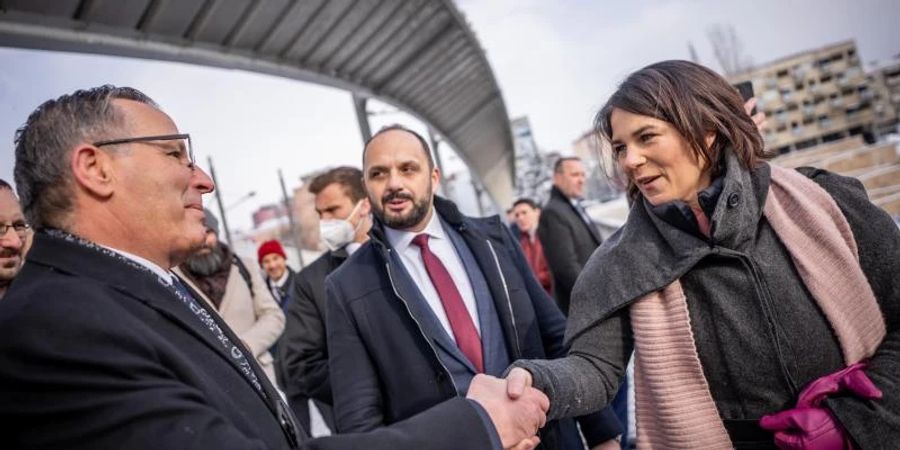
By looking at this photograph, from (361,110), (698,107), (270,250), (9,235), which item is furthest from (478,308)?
(361,110)

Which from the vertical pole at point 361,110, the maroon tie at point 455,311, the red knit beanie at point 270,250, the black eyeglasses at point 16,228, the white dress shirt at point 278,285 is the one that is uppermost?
the vertical pole at point 361,110

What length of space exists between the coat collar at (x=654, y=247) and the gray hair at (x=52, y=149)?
1531 millimetres

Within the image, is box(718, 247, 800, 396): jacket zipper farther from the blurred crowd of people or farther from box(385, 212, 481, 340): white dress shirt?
box(385, 212, 481, 340): white dress shirt

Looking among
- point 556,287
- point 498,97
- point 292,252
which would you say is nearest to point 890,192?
point 498,97

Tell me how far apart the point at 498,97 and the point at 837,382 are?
13712 millimetres

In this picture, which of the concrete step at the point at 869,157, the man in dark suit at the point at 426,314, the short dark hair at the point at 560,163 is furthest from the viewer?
the concrete step at the point at 869,157

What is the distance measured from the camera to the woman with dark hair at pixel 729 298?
159 centimetres

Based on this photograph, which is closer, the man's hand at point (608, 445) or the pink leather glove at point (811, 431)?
the pink leather glove at point (811, 431)

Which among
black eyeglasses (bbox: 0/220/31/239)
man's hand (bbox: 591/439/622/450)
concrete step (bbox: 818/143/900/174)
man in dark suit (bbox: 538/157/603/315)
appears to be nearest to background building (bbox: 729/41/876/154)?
concrete step (bbox: 818/143/900/174)

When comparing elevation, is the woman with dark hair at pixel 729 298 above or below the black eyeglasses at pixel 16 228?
below

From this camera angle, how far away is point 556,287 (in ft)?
16.0

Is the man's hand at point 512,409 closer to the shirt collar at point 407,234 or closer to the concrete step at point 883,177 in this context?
the shirt collar at point 407,234

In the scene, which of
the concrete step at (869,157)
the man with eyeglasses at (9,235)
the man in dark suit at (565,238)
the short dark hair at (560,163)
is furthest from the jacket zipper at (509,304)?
the concrete step at (869,157)

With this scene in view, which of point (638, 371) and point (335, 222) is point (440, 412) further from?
point (335, 222)
